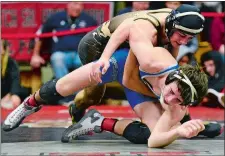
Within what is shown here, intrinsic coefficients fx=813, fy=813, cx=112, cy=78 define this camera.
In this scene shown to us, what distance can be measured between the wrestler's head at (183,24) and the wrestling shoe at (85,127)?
0.78 meters

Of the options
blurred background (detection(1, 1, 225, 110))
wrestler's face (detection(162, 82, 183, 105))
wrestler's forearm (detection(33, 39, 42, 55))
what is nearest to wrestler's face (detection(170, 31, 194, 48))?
wrestler's face (detection(162, 82, 183, 105))

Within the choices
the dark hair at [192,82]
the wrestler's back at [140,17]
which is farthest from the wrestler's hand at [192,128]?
the wrestler's back at [140,17]

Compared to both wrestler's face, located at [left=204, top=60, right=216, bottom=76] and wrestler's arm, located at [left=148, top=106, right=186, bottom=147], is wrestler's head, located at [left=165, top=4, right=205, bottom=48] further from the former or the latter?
wrestler's face, located at [left=204, top=60, right=216, bottom=76]

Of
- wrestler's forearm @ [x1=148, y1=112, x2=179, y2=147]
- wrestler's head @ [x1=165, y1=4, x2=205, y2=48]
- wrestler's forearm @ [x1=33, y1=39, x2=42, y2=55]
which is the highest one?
wrestler's head @ [x1=165, y1=4, x2=205, y2=48]

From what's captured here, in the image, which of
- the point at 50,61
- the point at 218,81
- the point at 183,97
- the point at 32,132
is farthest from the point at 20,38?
the point at 183,97

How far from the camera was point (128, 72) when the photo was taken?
5.43 meters

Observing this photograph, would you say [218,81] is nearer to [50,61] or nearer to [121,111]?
[121,111]

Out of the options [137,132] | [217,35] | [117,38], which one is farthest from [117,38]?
[217,35]

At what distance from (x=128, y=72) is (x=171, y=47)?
38 centimetres

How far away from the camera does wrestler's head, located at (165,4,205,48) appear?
519cm

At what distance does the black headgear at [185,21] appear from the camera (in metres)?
5.19

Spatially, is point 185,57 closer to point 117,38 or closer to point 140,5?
point 140,5

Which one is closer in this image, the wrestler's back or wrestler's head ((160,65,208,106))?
wrestler's head ((160,65,208,106))

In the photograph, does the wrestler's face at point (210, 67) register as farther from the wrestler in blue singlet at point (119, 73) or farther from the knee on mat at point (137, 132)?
the knee on mat at point (137, 132)
